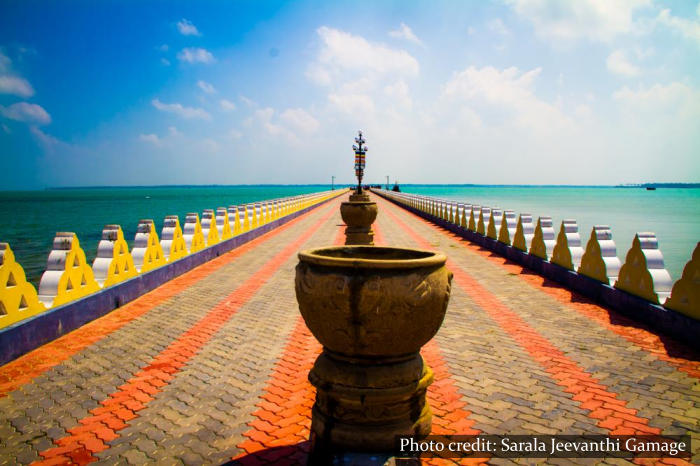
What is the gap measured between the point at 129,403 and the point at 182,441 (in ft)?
3.20

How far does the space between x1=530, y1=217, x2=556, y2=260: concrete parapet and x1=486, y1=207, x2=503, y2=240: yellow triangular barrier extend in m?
3.36

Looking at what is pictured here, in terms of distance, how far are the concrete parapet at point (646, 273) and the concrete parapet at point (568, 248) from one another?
1824mm

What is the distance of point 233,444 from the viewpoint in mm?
3395

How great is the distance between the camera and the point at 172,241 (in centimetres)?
1034

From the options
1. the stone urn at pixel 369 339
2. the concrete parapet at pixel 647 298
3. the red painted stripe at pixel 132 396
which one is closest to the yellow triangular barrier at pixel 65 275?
the red painted stripe at pixel 132 396

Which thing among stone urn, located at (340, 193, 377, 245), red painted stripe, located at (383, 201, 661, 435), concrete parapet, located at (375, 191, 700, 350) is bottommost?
red painted stripe, located at (383, 201, 661, 435)

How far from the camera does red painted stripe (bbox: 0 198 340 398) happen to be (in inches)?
183

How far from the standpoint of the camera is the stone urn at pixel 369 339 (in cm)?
274

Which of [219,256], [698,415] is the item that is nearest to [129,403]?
[698,415]

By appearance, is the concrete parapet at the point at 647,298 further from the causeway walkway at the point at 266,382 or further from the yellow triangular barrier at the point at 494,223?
the yellow triangular barrier at the point at 494,223

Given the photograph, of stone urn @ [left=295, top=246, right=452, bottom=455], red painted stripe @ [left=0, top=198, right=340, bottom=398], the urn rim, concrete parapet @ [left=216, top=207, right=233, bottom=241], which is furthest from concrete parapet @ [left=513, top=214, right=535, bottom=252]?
stone urn @ [left=295, top=246, right=452, bottom=455]

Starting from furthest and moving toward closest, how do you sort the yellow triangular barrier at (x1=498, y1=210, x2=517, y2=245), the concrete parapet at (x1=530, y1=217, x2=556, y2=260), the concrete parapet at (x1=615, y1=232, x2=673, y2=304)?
the yellow triangular barrier at (x1=498, y1=210, x2=517, y2=245) < the concrete parapet at (x1=530, y1=217, x2=556, y2=260) < the concrete parapet at (x1=615, y1=232, x2=673, y2=304)

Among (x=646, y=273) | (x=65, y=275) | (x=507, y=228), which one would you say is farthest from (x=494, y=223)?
(x=65, y=275)

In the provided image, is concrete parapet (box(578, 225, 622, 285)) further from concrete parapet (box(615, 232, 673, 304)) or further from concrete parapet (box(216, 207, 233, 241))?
concrete parapet (box(216, 207, 233, 241))
